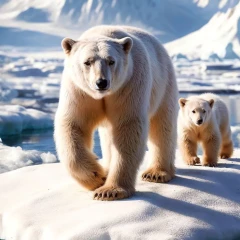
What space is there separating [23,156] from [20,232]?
4.09 m

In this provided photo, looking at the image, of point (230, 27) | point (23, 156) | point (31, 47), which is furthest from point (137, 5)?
point (23, 156)

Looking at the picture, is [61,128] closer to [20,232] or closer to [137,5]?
[20,232]

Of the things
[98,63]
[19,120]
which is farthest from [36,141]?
[98,63]

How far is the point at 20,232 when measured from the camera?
3439 mm

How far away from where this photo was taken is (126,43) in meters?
3.56

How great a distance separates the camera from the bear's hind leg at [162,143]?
4.27 metres

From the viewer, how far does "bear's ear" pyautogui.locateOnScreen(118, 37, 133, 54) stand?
11.7 feet

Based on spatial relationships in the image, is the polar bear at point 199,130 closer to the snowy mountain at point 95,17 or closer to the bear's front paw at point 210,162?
the bear's front paw at point 210,162

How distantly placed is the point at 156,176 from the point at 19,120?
27.6ft

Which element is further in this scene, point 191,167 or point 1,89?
point 1,89

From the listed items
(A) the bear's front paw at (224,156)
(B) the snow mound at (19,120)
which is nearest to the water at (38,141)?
(B) the snow mound at (19,120)

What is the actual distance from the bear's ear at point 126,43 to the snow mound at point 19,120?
8.64 m

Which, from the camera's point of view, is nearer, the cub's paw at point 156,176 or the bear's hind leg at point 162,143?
the cub's paw at point 156,176

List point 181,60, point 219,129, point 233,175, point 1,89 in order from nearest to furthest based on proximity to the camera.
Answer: point 233,175 < point 219,129 < point 1,89 < point 181,60
